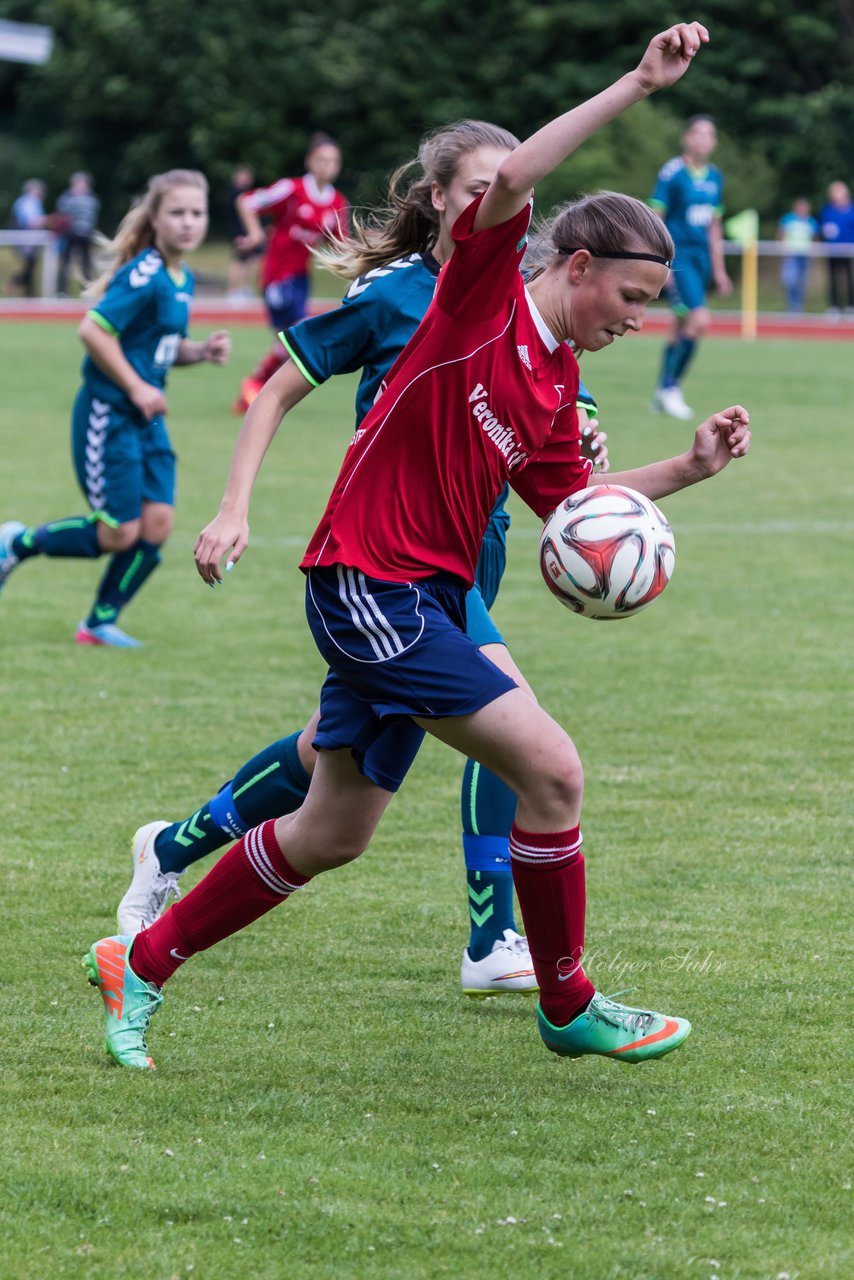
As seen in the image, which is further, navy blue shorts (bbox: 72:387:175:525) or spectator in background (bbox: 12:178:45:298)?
spectator in background (bbox: 12:178:45:298)

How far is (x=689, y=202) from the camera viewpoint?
1664cm

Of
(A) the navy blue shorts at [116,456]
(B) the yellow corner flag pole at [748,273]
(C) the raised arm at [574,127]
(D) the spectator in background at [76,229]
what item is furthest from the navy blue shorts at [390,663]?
(D) the spectator in background at [76,229]

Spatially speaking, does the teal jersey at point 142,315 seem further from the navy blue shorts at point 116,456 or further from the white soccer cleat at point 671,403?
the white soccer cleat at point 671,403

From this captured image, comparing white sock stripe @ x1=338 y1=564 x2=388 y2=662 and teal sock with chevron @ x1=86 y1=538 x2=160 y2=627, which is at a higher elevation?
white sock stripe @ x1=338 y1=564 x2=388 y2=662

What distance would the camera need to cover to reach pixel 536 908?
144 inches

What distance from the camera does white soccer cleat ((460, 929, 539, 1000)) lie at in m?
4.30

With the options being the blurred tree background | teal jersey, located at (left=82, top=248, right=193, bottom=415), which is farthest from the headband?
the blurred tree background

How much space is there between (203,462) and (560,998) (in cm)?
1032

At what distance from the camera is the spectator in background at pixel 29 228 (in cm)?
3366

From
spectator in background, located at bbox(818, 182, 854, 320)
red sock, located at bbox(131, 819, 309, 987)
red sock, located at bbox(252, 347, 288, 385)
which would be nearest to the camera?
red sock, located at bbox(131, 819, 309, 987)

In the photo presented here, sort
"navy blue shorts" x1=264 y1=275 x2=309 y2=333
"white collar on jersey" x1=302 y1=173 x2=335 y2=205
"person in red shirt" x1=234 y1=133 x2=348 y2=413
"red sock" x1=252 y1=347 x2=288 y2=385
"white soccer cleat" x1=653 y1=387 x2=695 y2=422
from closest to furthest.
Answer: "red sock" x1=252 y1=347 x2=288 y2=385
"person in red shirt" x1=234 y1=133 x2=348 y2=413
"white soccer cleat" x1=653 y1=387 x2=695 y2=422
"white collar on jersey" x1=302 y1=173 x2=335 y2=205
"navy blue shorts" x1=264 y1=275 x2=309 y2=333

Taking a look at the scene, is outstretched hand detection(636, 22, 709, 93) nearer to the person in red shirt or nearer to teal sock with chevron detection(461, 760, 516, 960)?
teal sock with chevron detection(461, 760, 516, 960)

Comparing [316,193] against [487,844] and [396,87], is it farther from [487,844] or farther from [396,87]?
[396,87]

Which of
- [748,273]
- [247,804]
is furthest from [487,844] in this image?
[748,273]
